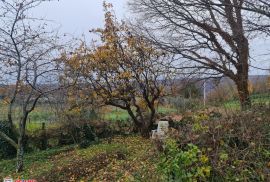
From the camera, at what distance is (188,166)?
662cm

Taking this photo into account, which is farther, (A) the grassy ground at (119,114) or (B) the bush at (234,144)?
(A) the grassy ground at (119,114)

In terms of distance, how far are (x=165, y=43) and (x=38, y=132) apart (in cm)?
761

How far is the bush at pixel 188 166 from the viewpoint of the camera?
6465 millimetres

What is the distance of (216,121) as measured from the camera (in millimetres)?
7855

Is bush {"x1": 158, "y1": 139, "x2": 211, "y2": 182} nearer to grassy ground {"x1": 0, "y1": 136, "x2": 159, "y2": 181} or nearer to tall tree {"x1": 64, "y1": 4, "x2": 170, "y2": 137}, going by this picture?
grassy ground {"x1": 0, "y1": 136, "x2": 159, "y2": 181}

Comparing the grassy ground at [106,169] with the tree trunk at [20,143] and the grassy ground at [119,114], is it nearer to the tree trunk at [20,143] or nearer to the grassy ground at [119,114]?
the tree trunk at [20,143]

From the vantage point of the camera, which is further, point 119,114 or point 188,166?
point 119,114

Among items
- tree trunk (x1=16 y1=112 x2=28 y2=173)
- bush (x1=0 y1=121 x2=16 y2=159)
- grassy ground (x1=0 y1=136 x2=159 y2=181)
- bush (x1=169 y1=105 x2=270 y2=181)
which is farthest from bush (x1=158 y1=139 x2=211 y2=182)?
bush (x1=0 y1=121 x2=16 y2=159)

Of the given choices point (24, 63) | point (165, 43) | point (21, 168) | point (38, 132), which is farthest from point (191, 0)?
point (38, 132)

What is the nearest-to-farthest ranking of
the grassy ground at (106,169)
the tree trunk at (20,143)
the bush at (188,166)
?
1. the bush at (188,166)
2. the grassy ground at (106,169)
3. the tree trunk at (20,143)

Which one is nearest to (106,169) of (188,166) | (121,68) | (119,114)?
(188,166)

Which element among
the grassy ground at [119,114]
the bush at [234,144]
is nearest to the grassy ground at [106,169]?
the bush at [234,144]

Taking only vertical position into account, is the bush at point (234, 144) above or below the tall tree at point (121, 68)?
below

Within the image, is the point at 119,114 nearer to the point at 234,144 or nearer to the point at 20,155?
the point at 20,155
